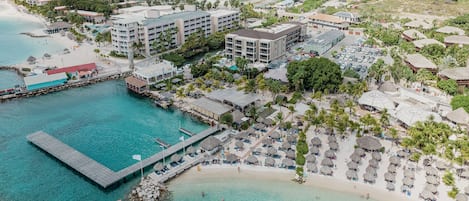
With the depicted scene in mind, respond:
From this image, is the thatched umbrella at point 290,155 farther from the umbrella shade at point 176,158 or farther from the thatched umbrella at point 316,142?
the umbrella shade at point 176,158

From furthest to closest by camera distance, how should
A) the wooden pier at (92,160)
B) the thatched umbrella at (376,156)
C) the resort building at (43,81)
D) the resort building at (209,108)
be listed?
the resort building at (43,81)
the resort building at (209,108)
the thatched umbrella at (376,156)
the wooden pier at (92,160)

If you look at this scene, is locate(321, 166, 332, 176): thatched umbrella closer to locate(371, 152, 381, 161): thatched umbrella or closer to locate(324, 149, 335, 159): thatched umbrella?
locate(324, 149, 335, 159): thatched umbrella

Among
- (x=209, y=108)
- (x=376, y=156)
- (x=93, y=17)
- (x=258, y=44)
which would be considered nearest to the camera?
(x=376, y=156)

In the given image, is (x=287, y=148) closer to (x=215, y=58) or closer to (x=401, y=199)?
(x=401, y=199)

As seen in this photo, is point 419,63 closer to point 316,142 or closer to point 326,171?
point 316,142

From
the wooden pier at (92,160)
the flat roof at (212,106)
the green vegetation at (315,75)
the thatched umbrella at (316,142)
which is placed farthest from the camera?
the green vegetation at (315,75)

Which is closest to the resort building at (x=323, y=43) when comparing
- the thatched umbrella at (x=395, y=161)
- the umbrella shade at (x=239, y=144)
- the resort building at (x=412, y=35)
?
the resort building at (x=412, y=35)

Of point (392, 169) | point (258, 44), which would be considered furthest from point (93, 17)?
point (392, 169)
